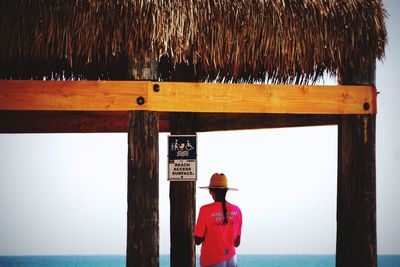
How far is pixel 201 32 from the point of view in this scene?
6.52 m

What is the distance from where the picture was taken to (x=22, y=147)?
4522 centimetres

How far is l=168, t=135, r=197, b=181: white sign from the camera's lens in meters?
7.59

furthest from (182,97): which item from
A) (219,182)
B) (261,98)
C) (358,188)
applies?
(358,188)

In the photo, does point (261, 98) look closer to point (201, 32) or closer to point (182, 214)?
point (201, 32)

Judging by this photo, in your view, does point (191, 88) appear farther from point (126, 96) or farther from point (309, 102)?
point (309, 102)

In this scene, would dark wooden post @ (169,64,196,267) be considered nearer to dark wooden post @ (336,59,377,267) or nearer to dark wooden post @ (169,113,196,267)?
dark wooden post @ (169,113,196,267)

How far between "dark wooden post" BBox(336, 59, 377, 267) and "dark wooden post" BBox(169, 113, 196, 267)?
266 cm

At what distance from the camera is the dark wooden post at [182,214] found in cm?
901

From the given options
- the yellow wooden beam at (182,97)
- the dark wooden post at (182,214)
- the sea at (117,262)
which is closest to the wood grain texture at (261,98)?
the yellow wooden beam at (182,97)

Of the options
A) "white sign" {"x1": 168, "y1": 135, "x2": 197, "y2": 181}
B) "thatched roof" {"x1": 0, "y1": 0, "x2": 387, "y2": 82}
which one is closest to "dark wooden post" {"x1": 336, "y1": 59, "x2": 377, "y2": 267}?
"thatched roof" {"x1": 0, "y1": 0, "x2": 387, "y2": 82}

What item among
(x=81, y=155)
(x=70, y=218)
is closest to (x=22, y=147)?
(x=81, y=155)

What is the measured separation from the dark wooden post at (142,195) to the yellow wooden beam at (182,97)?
0.78 ft

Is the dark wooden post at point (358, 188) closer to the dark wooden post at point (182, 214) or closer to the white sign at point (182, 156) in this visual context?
the white sign at point (182, 156)

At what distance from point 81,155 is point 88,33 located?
122ft
